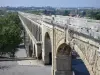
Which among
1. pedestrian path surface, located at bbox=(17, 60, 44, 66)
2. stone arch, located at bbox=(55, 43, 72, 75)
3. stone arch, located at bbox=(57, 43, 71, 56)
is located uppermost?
stone arch, located at bbox=(57, 43, 71, 56)

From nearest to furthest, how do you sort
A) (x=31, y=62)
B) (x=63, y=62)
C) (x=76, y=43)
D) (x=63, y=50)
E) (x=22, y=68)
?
(x=76, y=43) < (x=63, y=50) < (x=63, y=62) < (x=22, y=68) < (x=31, y=62)

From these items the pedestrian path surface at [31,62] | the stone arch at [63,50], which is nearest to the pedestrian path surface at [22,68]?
the pedestrian path surface at [31,62]

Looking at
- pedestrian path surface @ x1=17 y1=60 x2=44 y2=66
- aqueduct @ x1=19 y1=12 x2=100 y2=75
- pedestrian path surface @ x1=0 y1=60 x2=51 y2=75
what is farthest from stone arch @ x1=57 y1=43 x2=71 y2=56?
pedestrian path surface @ x1=17 y1=60 x2=44 y2=66

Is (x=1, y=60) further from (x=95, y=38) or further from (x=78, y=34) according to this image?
(x=95, y=38)

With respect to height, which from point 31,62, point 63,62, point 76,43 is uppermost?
point 76,43

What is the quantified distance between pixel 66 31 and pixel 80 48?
11.3 feet

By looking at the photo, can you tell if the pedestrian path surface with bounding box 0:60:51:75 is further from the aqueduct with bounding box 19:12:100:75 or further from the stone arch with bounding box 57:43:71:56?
the stone arch with bounding box 57:43:71:56

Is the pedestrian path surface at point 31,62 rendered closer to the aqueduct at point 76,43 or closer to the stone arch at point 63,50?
the aqueduct at point 76,43

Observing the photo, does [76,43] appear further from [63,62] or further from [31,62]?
[31,62]

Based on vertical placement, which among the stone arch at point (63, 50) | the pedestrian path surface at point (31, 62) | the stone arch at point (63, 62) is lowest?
the pedestrian path surface at point (31, 62)

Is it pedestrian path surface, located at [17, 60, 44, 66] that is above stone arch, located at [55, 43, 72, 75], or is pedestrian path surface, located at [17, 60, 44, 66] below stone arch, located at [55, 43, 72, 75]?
below

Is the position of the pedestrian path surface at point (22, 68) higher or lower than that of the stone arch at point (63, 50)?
lower

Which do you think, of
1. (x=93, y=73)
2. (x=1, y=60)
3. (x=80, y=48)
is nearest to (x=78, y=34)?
(x=80, y=48)

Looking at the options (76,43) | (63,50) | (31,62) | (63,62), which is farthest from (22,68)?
(76,43)
